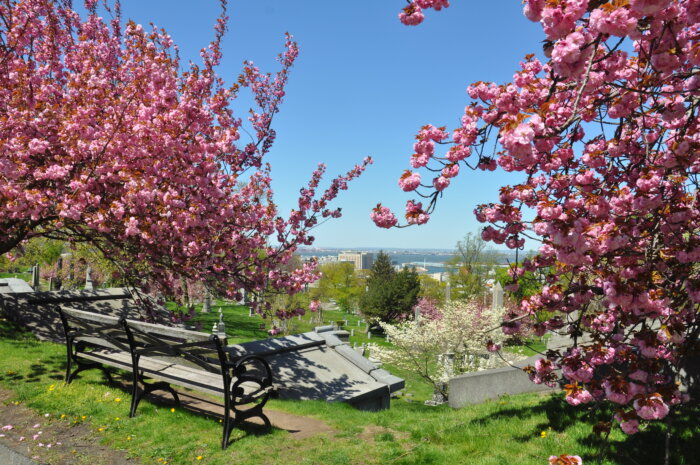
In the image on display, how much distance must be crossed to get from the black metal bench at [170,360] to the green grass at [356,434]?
0.87ft

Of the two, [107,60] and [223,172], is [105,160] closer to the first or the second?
[223,172]

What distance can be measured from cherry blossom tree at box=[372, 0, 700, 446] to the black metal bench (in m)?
2.39

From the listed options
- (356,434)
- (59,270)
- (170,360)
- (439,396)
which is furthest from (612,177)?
(59,270)

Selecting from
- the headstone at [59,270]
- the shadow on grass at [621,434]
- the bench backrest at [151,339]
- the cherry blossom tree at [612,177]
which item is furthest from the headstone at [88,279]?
the cherry blossom tree at [612,177]

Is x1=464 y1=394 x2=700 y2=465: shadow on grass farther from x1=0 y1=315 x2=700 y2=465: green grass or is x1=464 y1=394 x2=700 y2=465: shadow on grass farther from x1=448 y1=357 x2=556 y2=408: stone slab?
x1=448 y1=357 x2=556 y2=408: stone slab

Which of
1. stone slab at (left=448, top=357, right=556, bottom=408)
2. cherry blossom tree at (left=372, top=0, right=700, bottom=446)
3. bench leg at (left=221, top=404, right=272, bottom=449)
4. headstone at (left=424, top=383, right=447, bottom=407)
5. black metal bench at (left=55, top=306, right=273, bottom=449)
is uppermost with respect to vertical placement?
cherry blossom tree at (left=372, top=0, right=700, bottom=446)

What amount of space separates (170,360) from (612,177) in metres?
5.83

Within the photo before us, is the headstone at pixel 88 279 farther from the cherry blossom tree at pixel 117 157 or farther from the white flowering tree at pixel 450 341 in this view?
the cherry blossom tree at pixel 117 157

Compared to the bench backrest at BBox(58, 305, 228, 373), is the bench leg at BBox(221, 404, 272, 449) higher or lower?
lower

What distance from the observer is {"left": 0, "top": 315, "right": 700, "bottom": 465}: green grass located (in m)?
4.30

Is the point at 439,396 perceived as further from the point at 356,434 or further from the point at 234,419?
the point at 234,419

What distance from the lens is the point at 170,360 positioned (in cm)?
619

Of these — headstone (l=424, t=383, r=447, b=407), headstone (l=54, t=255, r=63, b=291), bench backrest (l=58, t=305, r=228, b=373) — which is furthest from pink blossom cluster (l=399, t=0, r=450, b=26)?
headstone (l=54, t=255, r=63, b=291)

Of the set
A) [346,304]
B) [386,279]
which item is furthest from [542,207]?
Answer: [346,304]
